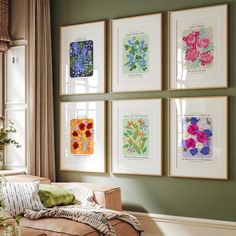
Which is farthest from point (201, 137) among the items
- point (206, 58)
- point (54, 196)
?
point (54, 196)

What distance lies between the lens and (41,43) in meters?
4.93

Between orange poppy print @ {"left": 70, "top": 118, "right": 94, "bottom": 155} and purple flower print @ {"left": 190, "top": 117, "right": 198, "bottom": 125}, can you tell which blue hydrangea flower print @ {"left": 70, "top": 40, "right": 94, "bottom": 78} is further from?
purple flower print @ {"left": 190, "top": 117, "right": 198, "bottom": 125}

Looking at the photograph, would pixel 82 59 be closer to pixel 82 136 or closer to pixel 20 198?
pixel 82 136

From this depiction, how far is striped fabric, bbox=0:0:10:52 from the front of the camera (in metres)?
4.95

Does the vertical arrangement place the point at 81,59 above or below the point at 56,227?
above

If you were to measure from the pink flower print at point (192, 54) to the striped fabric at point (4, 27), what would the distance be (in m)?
2.00

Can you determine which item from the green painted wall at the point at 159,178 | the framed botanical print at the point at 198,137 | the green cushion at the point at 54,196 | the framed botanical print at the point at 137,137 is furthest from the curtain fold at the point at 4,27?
the framed botanical print at the point at 198,137

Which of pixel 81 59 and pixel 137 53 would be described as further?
pixel 81 59

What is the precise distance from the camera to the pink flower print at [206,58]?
418 cm

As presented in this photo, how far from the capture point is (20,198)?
148 inches

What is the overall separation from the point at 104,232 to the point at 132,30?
81.7 inches

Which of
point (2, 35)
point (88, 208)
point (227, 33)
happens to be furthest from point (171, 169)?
point (2, 35)

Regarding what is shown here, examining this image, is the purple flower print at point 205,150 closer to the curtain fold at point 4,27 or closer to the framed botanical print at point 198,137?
the framed botanical print at point 198,137

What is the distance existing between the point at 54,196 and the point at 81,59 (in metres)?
1.58
